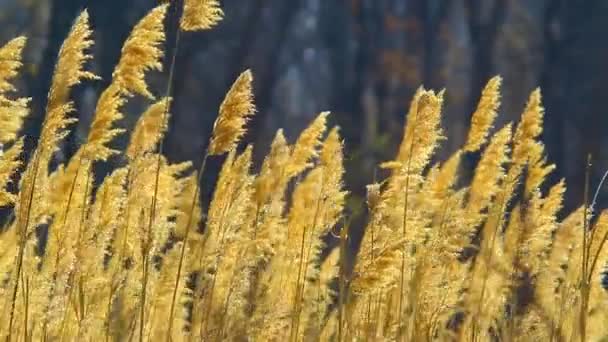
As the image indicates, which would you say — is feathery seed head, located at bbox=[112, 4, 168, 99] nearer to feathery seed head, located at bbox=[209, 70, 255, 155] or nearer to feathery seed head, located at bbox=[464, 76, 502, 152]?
feathery seed head, located at bbox=[209, 70, 255, 155]

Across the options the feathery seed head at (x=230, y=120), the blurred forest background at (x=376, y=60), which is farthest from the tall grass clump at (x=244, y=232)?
the blurred forest background at (x=376, y=60)

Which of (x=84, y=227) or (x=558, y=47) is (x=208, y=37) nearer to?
(x=558, y=47)

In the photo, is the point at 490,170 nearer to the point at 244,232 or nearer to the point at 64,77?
the point at 244,232

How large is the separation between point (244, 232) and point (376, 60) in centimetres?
1954

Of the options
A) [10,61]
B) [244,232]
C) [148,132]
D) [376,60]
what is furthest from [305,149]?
[376,60]

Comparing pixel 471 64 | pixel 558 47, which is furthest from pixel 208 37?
pixel 558 47

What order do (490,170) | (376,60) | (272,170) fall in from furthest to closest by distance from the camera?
(376,60), (490,170), (272,170)

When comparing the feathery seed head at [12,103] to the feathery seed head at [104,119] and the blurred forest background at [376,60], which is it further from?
the blurred forest background at [376,60]

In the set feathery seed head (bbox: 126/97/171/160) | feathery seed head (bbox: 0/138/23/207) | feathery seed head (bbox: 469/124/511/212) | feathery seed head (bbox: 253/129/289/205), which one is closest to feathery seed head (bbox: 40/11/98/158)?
feathery seed head (bbox: 0/138/23/207)

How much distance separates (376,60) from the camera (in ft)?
74.2

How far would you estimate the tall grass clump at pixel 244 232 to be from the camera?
8.54ft

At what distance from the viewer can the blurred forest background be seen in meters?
21.5

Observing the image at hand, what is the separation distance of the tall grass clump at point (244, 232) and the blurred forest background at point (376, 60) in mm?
17411

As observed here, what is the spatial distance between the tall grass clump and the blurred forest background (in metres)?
17.4
